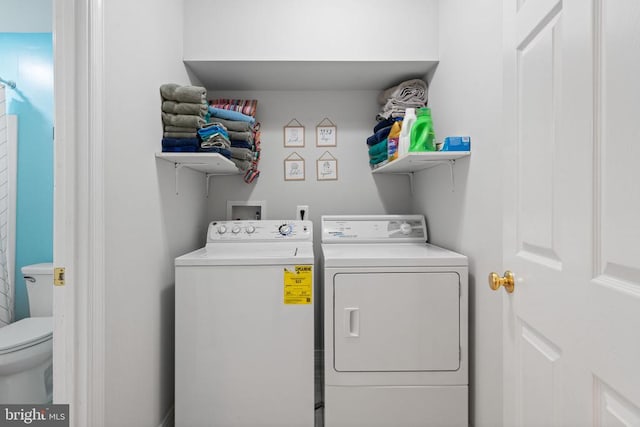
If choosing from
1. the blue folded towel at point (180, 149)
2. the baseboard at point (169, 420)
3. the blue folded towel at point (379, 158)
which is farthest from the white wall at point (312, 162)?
the baseboard at point (169, 420)

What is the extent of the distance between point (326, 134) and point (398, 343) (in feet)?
5.04

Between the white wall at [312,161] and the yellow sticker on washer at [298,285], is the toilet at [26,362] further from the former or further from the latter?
the yellow sticker on washer at [298,285]

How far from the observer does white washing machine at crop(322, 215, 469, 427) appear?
1.53 metres

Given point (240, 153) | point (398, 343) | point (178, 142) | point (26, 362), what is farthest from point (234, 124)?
point (26, 362)

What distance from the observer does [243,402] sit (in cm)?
155

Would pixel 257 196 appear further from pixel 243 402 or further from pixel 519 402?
pixel 519 402

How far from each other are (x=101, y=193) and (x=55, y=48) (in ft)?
1.65

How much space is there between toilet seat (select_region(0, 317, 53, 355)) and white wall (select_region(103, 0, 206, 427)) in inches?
29.9

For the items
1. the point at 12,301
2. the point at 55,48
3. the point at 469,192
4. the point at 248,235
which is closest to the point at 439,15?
the point at 469,192

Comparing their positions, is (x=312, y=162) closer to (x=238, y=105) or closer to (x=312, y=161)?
(x=312, y=161)

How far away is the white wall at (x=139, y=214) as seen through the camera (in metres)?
1.24

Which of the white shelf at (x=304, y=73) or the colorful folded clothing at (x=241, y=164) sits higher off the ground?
the white shelf at (x=304, y=73)

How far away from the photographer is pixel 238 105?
2244 millimetres

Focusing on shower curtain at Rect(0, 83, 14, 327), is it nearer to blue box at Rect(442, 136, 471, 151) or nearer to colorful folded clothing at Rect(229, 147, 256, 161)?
colorful folded clothing at Rect(229, 147, 256, 161)
